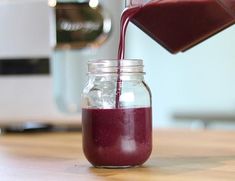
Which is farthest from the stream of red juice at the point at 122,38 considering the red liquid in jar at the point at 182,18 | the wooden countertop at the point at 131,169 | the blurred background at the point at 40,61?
the blurred background at the point at 40,61

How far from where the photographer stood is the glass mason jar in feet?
2.50

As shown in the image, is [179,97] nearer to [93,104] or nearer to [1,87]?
[1,87]

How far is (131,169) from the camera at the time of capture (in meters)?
0.77

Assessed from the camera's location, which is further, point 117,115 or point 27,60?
point 27,60

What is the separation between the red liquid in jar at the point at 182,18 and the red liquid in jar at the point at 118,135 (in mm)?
91

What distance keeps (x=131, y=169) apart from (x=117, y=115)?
0.24ft

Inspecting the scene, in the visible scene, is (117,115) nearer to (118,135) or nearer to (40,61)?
(118,135)

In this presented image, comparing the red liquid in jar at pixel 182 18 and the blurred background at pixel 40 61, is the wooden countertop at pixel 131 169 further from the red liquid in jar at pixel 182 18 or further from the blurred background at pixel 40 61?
the blurred background at pixel 40 61

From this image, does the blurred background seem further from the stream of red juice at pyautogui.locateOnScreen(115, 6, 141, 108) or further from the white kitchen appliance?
→ the stream of red juice at pyautogui.locateOnScreen(115, 6, 141, 108)

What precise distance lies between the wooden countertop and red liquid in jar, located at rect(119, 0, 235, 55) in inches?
6.6

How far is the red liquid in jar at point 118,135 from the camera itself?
29.9 inches

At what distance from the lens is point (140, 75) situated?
0.79m

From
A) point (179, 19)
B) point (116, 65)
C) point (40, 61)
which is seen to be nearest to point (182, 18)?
point (179, 19)

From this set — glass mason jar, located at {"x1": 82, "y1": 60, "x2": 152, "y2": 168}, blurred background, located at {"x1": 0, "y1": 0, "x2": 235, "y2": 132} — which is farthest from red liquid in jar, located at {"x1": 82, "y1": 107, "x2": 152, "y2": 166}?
blurred background, located at {"x1": 0, "y1": 0, "x2": 235, "y2": 132}
